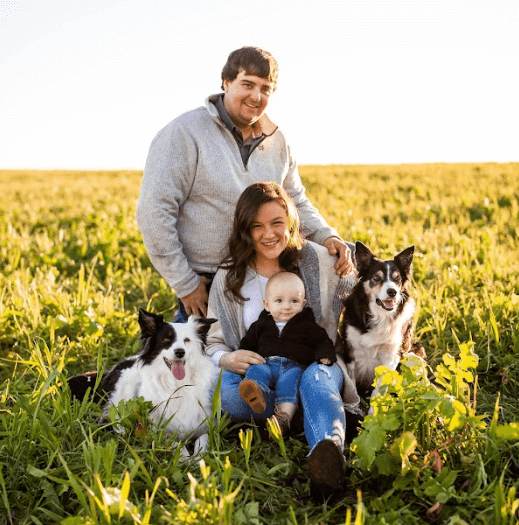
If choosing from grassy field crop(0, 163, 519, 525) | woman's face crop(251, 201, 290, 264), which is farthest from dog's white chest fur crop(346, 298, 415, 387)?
woman's face crop(251, 201, 290, 264)

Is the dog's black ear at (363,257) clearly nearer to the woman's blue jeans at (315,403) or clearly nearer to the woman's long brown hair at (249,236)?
the woman's long brown hair at (249,236)

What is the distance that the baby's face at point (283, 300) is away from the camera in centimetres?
373

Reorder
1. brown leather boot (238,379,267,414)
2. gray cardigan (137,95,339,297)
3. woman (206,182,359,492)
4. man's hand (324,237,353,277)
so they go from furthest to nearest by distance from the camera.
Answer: gray cardigan (137,95,339,297) → man's hand (324,237,353,277) → woman (206,182,359,492) → brown leather boot (238,379,267,414)

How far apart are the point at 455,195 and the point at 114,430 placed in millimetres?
12642

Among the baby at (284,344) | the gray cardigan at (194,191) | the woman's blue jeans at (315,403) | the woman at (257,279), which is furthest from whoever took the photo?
the gray cardigan at (194,191)

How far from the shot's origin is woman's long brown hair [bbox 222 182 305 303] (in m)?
3.93

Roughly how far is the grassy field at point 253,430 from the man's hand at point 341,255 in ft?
3.27

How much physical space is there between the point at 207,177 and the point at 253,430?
2004mm

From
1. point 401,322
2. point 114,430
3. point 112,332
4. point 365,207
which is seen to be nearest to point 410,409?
point 401,322

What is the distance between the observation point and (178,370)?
343 centimetres

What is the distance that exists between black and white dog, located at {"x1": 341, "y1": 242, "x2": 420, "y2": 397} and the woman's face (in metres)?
0.55

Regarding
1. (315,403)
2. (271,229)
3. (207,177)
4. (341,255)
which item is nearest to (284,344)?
(315,403)

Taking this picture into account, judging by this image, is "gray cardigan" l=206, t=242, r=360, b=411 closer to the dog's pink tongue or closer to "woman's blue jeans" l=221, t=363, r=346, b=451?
"woman's blue jeans" l=221, t=363, r=346, b=451

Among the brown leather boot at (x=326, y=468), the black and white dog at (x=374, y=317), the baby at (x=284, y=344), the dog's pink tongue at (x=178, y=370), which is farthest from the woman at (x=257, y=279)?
the brown leather boot at (x=326, y=468)
